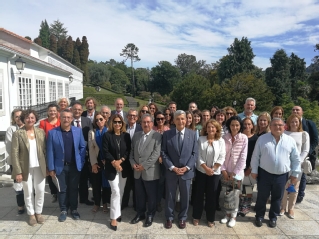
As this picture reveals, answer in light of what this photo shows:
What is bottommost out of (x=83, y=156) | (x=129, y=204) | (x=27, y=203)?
(x=129, y=204)

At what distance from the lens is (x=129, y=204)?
4.84 metres

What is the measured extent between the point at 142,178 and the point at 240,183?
1.65 meters

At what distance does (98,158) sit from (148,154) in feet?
3.18

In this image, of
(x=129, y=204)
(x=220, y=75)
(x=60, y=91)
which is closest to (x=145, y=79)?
(x=220, y=75)

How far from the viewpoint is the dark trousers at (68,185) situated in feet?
13.5

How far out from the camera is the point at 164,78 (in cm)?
6228

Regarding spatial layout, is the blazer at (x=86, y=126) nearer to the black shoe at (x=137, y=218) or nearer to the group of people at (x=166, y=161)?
the group of people at (x=166, y=161)

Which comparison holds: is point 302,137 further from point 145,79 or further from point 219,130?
point 145,79

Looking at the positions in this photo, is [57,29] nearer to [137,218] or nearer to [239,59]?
[239,59]

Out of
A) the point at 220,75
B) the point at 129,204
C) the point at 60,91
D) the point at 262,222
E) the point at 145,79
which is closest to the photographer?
the point at 262,222

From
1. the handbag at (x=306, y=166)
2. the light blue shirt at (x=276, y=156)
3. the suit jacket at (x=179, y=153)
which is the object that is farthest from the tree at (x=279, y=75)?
the suit jacket at (x=179, y=153)

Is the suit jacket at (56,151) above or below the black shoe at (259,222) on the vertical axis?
above

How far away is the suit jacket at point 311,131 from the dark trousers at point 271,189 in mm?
1249

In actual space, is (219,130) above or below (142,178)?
above
